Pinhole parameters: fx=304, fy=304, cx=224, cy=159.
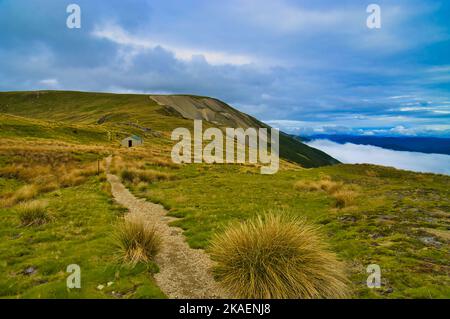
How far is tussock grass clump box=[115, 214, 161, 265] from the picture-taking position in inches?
399

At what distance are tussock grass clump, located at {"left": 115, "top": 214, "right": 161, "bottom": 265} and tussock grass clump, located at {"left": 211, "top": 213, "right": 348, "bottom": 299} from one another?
8.03ft

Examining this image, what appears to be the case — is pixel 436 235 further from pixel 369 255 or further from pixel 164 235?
pixel 164 235

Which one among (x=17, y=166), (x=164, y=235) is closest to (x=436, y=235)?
(x=164, y=235)

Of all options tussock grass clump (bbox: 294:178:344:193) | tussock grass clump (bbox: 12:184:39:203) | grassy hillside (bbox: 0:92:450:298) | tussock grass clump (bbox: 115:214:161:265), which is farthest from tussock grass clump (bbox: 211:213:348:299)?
tussock grass clump (bbox: 294:178:344:193)

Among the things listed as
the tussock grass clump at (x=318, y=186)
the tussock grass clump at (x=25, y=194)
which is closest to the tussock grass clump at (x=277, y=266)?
the tussock grass clump at (x=25, y=194)

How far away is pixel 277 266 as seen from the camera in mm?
8109

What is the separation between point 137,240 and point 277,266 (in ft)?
16.6

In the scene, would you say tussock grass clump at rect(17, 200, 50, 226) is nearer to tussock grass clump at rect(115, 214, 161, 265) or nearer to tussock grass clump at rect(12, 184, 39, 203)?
tussock grass clump at rect(12, 184, 39, 203)

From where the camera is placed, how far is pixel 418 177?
36.7 meters

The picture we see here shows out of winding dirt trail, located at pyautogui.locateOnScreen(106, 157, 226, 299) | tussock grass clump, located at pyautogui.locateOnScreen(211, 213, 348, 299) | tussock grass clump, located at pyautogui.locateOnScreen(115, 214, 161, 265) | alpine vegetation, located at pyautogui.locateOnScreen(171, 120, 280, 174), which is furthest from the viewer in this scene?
alpine vegetation, located at pyautogui.locateOnScreen(171, 120, 280, 174)

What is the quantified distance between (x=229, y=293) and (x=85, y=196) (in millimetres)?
16890

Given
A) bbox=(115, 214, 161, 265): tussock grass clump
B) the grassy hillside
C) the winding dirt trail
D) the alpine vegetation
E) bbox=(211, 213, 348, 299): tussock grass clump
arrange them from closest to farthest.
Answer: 1. bbox=(211, 213, 348, 299): tussock grass clump
2. the winding dirt trail
3. the grassy hillside
4. bbox=(115, 214, 161, 265): tussock grass clump
5. the alpine vegetation
